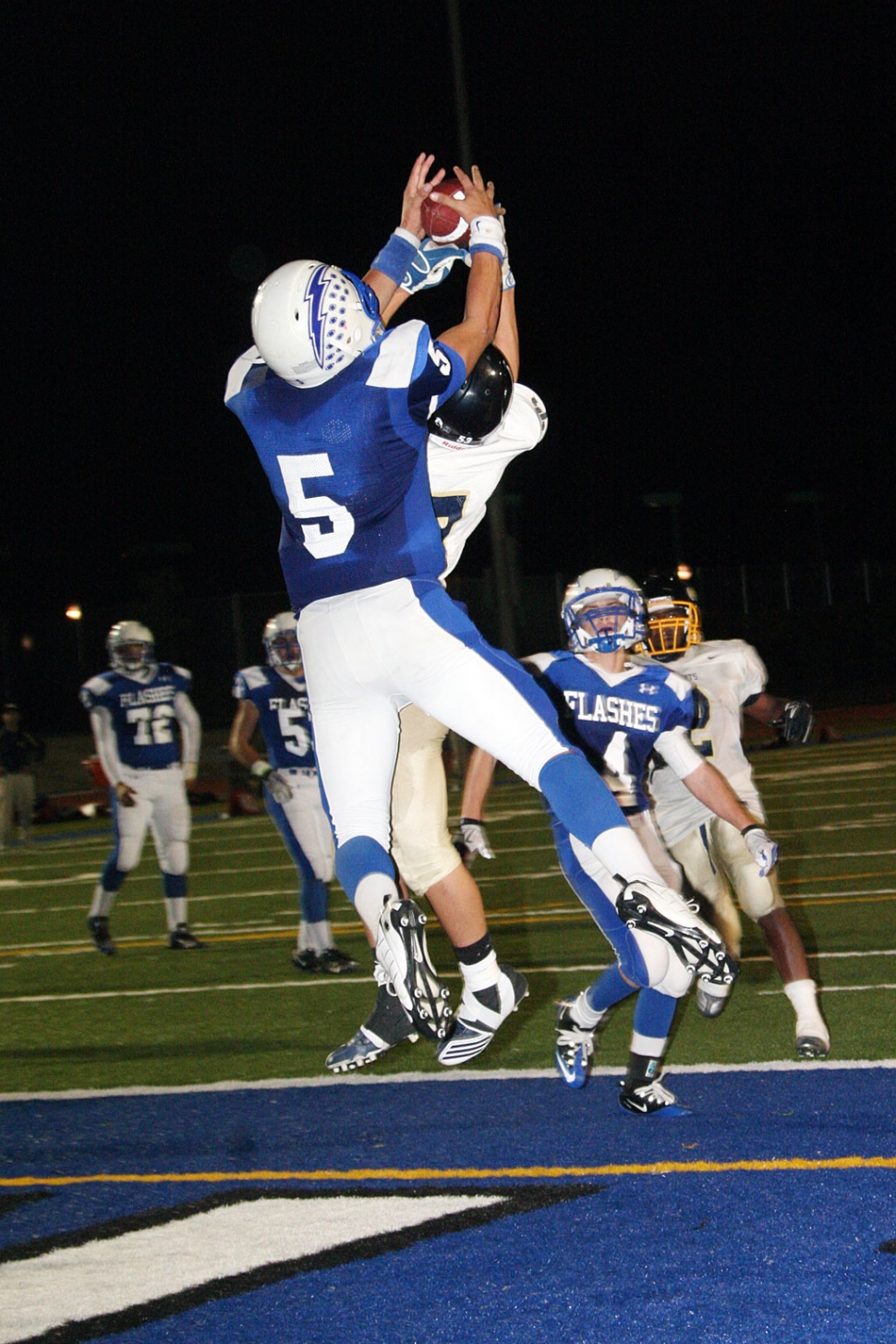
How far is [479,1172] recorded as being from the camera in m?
4.43

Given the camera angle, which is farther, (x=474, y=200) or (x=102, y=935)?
(x=102, y=935)

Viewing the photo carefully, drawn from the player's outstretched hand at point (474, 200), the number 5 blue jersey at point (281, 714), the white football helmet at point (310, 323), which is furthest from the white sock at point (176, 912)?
the white football helmet at point (310, 323)

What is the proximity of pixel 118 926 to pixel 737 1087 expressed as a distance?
6677 millimetres

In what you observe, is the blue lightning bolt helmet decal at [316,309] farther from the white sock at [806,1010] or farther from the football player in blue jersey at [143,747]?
the football player in blue jersey at [143,747]

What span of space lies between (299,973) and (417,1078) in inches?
108

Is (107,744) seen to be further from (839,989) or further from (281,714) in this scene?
(839,989)

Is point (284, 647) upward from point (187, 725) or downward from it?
upward

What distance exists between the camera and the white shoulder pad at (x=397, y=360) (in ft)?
12.4

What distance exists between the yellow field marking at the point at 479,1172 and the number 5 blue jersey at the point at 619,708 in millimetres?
1428

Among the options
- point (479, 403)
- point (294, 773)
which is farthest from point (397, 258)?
point (294, 773)

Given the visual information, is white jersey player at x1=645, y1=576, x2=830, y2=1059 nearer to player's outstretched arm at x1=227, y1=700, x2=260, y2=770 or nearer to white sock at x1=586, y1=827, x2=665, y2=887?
white sock at x1=586, y1=827, x2=665, y2=887

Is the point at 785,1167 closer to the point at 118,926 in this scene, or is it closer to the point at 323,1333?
the point at 323,1333

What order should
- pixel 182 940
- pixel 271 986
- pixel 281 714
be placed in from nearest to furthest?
pixel 271 986 → pixel 281 714 → pixel 182 940

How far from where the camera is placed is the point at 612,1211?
13.1ft
